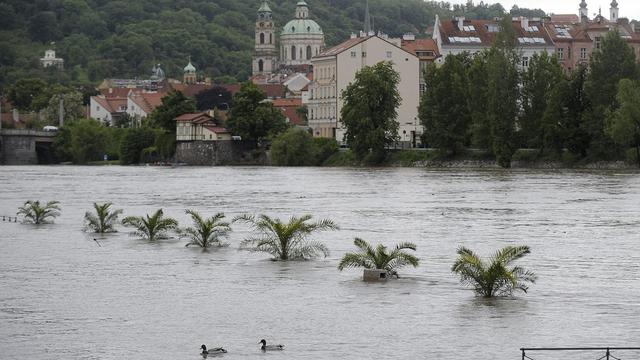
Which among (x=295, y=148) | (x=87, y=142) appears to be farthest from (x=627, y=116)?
(x=87, y=142)

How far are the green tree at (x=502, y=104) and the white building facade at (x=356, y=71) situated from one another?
37939 millimetres

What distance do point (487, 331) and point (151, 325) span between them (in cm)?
726

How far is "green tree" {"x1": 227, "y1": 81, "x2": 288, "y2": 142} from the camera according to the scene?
167500 millimetres

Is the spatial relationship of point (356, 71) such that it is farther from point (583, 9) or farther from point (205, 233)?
point (205, 233)

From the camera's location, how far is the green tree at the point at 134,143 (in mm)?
182500

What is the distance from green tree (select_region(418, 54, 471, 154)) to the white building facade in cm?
2968

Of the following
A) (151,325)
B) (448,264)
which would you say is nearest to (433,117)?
(448,264)

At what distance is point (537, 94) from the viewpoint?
4921 inches

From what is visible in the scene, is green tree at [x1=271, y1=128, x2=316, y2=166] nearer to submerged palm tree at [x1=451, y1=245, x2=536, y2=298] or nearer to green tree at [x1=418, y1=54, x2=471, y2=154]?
green tree at [x1=418, y1=54, x2=471, y2=154]

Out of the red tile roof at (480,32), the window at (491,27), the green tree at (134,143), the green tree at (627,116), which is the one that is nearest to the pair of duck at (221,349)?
the green tree at (627,116)

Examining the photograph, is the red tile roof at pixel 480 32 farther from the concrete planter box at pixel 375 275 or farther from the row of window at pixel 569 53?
the concrete planter box at pixel 375 275

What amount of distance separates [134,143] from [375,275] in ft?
475

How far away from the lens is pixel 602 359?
2825 cm

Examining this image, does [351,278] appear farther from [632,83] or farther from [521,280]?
[632,83]
